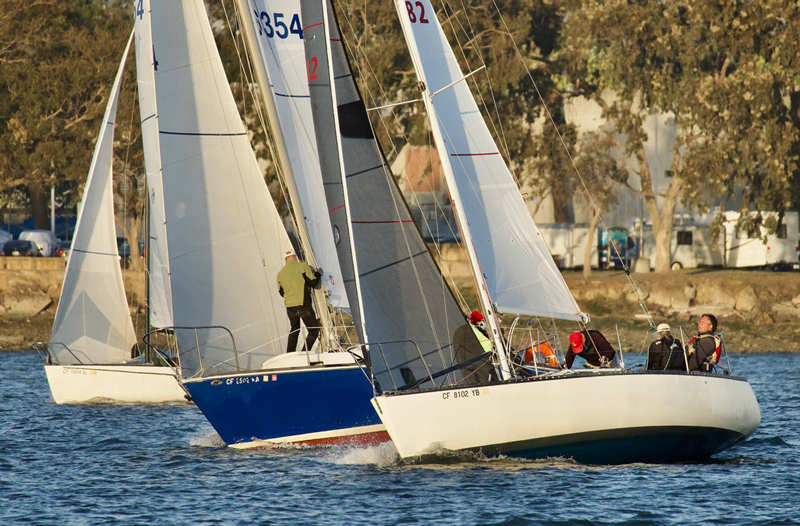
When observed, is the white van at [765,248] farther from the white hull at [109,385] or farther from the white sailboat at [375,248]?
the white sailboat at [375,248]

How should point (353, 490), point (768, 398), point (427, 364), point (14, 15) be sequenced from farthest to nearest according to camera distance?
point (14, 15) → point (768, 398) → point (427, 364) → point (353, 490)

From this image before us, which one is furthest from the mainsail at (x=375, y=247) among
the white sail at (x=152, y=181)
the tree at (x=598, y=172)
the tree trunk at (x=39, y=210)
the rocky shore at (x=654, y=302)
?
the tree trunk at (x=39, y=210)

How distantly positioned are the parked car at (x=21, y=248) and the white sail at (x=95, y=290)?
27.9 metres

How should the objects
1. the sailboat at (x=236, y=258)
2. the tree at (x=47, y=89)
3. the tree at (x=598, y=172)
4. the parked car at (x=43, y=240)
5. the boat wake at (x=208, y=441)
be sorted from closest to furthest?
the sailboat at (x=236, y=258), the boat wake at (x=208, y=441), the tree at (x=47, y=89), the tree at (x=598, y=172), the parked car at (x=43, y=240)

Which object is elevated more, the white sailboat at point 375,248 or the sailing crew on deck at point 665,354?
the white sailboat at point 375,248

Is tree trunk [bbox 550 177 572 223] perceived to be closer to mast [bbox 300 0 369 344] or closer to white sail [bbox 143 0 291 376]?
white sail [bbox 143 0 291 376]

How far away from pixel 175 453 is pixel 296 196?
471 cm

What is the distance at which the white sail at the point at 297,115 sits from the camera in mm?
21078

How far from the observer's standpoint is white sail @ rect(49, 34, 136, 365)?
90.9 feet

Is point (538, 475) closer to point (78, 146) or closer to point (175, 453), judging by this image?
point (175, 453)

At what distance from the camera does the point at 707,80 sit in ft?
149

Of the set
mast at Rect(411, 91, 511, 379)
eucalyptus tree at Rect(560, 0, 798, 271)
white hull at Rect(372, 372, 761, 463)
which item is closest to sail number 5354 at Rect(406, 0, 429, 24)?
mast at Rect(411, 91, 511, 379)

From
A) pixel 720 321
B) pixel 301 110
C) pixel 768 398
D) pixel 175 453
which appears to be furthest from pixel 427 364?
pixel 720 321

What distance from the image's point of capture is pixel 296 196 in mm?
20734
